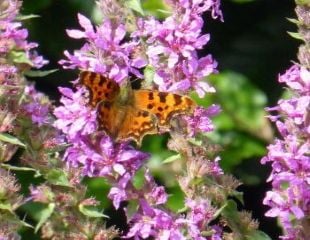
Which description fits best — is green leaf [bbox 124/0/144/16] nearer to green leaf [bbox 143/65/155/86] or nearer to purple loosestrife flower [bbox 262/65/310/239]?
green leaf [bbox 143/65/155/86]

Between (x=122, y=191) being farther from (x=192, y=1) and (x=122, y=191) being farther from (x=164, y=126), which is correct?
(x=192, y=1)

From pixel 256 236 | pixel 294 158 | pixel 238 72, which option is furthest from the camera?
pixel 238 72

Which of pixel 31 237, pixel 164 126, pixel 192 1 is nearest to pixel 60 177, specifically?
pixel 164 126

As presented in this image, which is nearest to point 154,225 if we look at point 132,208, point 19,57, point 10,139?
point 132,208

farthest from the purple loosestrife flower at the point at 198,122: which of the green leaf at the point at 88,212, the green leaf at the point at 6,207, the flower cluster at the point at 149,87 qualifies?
the green leaf at the point at 6,207

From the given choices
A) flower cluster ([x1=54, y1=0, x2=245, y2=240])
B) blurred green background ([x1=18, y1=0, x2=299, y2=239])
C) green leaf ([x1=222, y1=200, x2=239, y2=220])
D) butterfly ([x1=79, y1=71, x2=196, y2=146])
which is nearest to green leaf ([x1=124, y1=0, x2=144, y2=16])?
flower cluster ([x1=54, y1=0, x2=245, y2=240])

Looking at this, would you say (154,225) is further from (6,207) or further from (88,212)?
(6,207)
